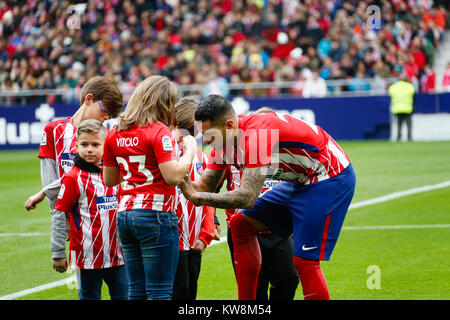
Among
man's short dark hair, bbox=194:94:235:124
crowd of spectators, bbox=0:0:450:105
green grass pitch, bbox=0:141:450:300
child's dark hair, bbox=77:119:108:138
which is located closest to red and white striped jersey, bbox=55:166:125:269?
child's dark hair, bbox=77:119:108:138

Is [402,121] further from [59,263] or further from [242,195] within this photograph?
[59,263]

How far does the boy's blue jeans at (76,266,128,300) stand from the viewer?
556cm

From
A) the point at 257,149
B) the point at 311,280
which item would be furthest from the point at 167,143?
the point at 311,280

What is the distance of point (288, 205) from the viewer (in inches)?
227

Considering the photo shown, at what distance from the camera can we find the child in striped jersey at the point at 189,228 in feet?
18.8

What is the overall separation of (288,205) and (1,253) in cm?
494

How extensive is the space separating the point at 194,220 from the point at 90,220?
0.88 m

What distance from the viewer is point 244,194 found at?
5223 millimetres

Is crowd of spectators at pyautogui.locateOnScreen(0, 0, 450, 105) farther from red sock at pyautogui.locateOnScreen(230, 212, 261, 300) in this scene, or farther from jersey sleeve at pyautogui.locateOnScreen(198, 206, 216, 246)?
red sock at pyautogui.locateOnScreen(230, 212, 261, 300)

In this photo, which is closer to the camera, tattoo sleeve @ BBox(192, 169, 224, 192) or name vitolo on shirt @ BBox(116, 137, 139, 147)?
name vitolo on shirt @ BBox(116, 137, 139, 147)

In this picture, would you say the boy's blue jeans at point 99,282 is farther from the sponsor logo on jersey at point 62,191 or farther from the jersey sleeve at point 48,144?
the jersey sleeve at point 48,144

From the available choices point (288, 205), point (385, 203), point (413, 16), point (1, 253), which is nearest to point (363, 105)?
point (413, 16)

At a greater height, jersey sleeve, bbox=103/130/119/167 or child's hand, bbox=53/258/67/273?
jersey sleeve, bbox=103/130/119/167

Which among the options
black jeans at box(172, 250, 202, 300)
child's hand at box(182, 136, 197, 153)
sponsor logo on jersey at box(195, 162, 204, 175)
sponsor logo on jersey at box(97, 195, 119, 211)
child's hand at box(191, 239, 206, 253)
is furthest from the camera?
sponsor logo on jersey at box(195, 162, 204, 175)
